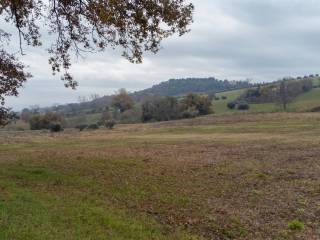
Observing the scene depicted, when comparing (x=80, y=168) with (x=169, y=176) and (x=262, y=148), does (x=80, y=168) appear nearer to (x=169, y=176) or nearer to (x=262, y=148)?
(x=169, y=176)

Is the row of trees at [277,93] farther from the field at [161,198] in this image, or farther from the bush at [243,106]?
the field at [161,198]

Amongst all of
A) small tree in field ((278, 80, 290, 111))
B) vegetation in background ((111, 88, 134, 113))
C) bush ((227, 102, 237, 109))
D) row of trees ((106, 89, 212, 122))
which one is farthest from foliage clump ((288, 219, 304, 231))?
vegetation in background ((111, 88, 134, 113))

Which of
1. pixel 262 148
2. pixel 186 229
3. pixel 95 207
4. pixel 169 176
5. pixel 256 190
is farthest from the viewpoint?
pixel 262 148

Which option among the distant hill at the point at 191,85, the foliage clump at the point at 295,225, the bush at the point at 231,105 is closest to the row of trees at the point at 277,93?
the bush at the point at 231,105

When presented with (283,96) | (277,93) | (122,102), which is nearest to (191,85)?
(122,102)

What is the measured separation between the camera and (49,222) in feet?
31.5

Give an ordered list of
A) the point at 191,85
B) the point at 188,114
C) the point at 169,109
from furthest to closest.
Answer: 1. the point at 191,85
2. the point at 169,109
3. the point at 188,114

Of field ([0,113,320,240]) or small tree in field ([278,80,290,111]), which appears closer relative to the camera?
field ([0,113,320,240])

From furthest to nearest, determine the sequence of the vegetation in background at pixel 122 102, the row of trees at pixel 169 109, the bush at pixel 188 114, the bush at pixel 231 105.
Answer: the vegetation in background at pixel 122 102 < the bush at pixel 231 105 < the row of trees at pixel 169 109 < the bush at pixel 188 114

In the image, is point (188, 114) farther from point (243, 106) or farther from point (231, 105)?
point (231, 105)

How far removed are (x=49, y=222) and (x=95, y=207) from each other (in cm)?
195

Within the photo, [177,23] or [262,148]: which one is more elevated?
[177,23]

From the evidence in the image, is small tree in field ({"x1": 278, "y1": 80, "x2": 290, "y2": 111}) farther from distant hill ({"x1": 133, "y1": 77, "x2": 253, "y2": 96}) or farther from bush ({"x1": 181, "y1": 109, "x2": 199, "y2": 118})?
distant hill ({"x1": 133, "y1": 77, "x2": 253, "y2": 96})

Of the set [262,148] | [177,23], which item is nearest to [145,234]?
[177,23]
